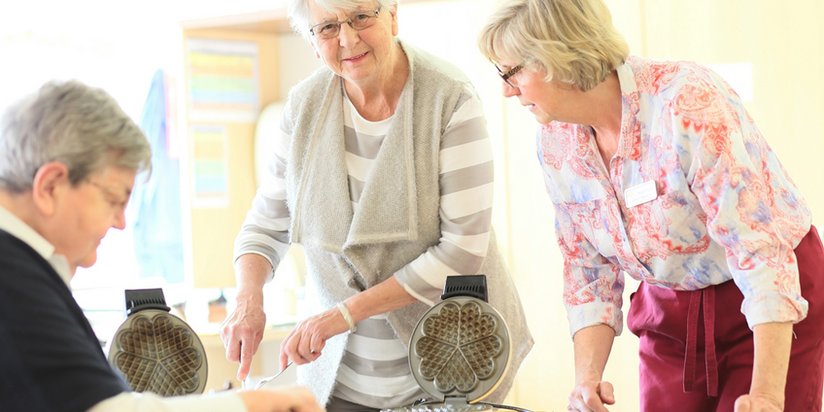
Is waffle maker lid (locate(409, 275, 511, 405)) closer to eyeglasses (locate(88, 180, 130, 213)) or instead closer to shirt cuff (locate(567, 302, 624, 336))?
shirt cuff (locate(567, 302, 624, 336))

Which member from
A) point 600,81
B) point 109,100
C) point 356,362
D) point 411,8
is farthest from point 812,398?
point 411,8

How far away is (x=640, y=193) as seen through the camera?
1.57m

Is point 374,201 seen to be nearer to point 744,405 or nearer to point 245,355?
point 245,355

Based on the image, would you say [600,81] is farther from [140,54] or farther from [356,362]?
[140,54]

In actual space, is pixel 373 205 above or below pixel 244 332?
above

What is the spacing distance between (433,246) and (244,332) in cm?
37

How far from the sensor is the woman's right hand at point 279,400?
1194 mm

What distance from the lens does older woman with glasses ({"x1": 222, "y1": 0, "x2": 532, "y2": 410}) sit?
69.0 inches

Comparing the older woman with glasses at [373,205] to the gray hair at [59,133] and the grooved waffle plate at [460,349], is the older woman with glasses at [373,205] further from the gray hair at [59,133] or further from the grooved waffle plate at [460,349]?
the gray hair at [59,133]

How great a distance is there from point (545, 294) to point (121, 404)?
230cm

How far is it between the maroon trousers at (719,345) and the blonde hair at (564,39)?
392 mm

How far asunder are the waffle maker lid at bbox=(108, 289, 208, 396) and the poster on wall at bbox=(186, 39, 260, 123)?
213 cm

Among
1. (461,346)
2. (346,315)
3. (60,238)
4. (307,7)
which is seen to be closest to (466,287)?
(461,346)

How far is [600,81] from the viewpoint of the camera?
5.25 ft
